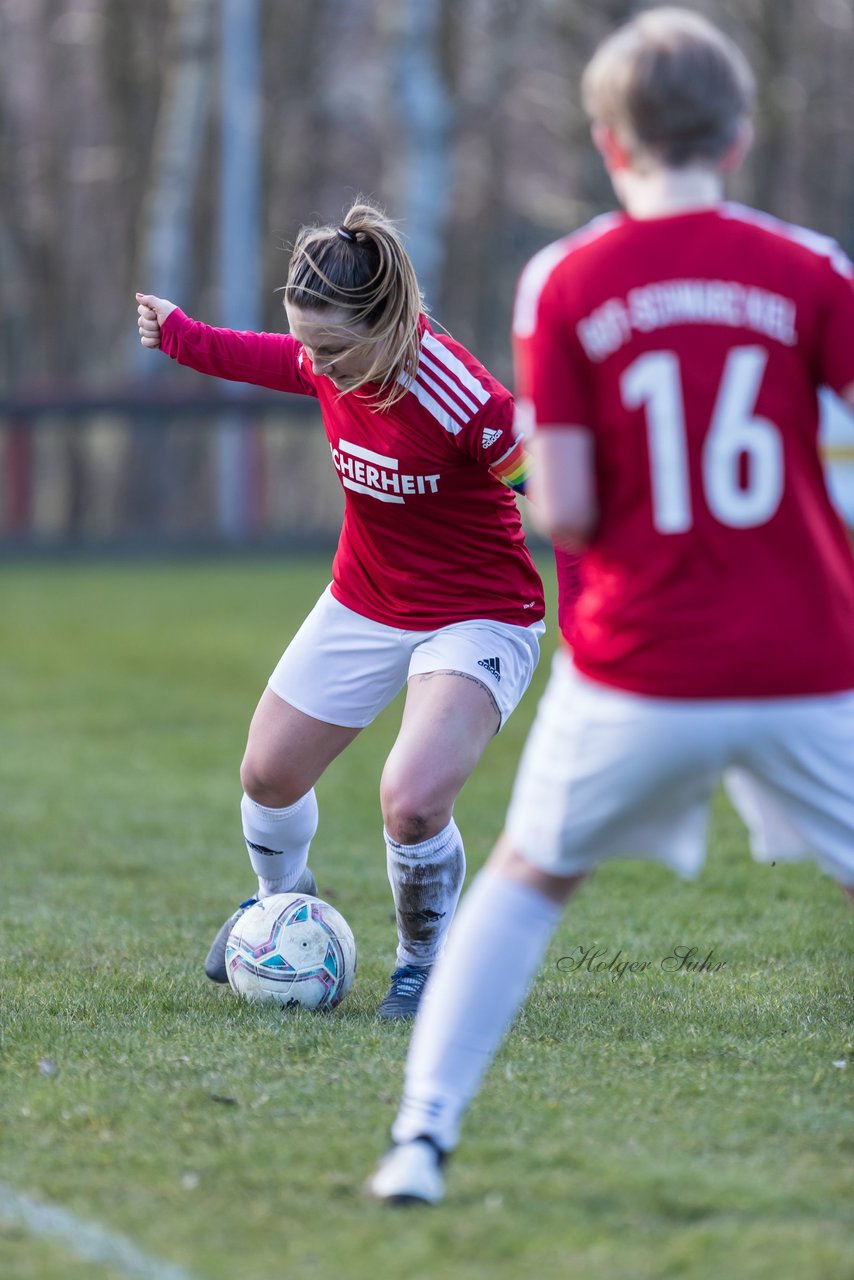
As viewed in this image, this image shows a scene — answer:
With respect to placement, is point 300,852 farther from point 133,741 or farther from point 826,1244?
point 133,741

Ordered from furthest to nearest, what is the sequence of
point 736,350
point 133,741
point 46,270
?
1. point 46,270
2. point 133,741
3. point 736,350

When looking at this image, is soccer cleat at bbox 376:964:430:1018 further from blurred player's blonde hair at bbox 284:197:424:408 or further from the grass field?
blurred player's blonde hair at bbox 284:197:424:408

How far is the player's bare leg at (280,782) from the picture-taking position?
4.84 meters

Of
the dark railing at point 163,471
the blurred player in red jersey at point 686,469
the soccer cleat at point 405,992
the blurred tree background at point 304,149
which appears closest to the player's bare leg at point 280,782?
the soccer cleat at point 405,992

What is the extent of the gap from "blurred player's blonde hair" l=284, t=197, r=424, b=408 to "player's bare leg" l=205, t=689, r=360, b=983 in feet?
3.17

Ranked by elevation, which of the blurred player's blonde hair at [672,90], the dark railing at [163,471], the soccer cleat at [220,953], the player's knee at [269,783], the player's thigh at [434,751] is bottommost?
the dark railing at [163,471]

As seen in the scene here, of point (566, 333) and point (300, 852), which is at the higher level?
point (566, 333)

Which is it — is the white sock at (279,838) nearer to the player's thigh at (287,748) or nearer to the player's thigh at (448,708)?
the player's thigh at (287,748)

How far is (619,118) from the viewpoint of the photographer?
3.02m

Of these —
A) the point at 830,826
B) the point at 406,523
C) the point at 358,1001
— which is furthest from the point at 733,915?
the point at 830,826

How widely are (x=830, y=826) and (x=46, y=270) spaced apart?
3234 centimetres

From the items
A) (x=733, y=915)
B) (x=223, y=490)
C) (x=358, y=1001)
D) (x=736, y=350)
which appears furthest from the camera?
(x=223, y=490)

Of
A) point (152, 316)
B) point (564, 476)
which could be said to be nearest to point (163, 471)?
point (152, 316)

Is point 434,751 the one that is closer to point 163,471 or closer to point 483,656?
point 483,656
